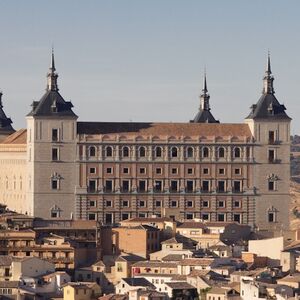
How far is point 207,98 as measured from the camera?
168 meters

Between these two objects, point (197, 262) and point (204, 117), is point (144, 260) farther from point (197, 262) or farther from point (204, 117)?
point (204, 117)

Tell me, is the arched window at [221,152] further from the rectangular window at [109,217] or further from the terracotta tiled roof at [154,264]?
the terracotta tiled roof at [154,264]

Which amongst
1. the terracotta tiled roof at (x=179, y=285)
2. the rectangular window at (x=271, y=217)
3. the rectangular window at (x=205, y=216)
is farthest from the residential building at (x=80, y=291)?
the rectangular window at (x=271, y=217)

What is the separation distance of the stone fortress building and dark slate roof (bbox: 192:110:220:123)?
1141cm

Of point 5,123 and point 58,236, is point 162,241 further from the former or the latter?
point 5,123

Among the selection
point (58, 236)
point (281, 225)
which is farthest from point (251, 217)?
point (58, 236)

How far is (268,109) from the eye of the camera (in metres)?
153

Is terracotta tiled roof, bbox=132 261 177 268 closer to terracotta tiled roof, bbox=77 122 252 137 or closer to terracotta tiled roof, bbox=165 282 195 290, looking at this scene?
terracotta tiled roof, bbox=165 282 195 290

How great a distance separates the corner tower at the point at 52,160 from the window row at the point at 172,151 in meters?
1.96

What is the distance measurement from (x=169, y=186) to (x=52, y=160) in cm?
891

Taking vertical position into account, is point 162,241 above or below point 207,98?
below

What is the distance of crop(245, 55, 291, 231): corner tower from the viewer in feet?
Result: 496

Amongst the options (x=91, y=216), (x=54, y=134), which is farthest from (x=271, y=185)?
(x=54, y=134)

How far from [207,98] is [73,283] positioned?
47.2 metres
